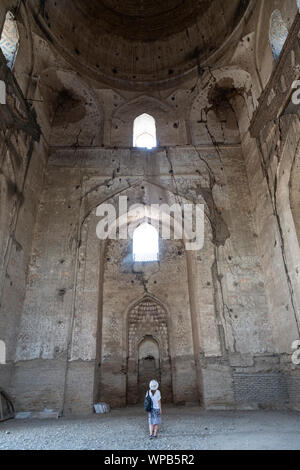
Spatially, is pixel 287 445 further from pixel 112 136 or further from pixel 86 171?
pixel 112 136

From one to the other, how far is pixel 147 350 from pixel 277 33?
29.3 ft

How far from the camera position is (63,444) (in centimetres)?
394

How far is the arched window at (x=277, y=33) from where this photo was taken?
749 cm

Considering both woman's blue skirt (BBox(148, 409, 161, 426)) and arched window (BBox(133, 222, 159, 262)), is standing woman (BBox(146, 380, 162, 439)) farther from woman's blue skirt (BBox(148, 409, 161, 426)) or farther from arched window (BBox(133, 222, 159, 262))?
arched window (BBox(133, 222, 159, 262))

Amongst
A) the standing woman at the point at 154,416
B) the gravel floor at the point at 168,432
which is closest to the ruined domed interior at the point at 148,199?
the gravel floor at the point at 168,432

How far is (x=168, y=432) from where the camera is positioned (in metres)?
4.50

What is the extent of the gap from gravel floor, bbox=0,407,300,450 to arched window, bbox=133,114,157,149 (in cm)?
793

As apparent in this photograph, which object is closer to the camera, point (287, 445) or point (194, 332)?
point (287, 445)

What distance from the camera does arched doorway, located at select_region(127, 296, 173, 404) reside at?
809cm

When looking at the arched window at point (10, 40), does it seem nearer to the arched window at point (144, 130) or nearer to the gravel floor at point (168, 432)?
the arched window at point (144, 130)

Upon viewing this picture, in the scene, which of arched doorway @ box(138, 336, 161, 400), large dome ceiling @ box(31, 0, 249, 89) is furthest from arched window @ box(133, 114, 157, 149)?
arched doorway @ box(138, 336, 161, 400)
